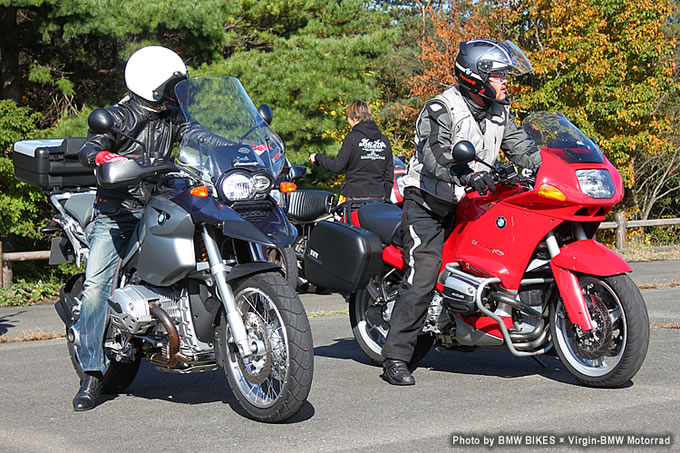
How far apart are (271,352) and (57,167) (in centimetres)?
293

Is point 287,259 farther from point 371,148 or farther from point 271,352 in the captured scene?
point 271,352

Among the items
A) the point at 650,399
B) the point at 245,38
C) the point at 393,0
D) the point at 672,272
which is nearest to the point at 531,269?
the point at 650,399

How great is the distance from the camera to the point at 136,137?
5.53 meters

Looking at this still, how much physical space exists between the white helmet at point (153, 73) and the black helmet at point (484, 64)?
1860mm

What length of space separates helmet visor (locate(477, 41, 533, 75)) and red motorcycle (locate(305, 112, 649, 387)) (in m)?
0.37

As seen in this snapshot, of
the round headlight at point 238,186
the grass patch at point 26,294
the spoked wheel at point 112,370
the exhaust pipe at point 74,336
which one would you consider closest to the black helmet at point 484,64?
the round headlight at point 238,186

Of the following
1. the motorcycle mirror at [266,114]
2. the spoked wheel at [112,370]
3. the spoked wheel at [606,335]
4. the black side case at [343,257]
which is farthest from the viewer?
the black side case at [343,257]

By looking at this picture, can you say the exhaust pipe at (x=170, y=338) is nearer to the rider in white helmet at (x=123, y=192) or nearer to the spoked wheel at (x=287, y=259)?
the rider in white helmet at (x=123, y=192)

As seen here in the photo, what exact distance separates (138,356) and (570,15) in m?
22.0

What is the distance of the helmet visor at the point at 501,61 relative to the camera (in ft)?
19.0

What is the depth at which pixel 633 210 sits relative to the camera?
33375mm

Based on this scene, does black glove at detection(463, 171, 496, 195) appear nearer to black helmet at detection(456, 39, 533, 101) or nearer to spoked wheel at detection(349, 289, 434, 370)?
black helmet at detection(456, 39, 533, 101)

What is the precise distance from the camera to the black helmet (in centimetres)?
580

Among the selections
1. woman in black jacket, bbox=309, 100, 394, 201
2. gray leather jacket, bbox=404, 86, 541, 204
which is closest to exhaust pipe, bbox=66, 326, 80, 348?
gray leather jacket, bbox=404, 86, 541, 204
